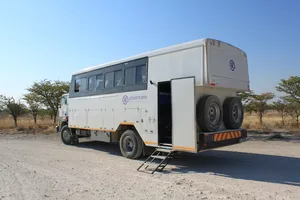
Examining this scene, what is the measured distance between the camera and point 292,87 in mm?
19312

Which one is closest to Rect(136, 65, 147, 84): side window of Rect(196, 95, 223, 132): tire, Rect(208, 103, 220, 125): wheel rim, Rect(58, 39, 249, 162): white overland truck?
Rect(58, 39, 249, 162): white overland truck

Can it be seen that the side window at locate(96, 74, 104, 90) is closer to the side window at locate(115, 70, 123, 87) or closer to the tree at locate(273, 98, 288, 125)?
the side window at locate(115, 70, 123, 87)

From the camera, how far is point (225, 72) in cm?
764

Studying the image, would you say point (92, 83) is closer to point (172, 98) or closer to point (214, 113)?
point (172, 98)

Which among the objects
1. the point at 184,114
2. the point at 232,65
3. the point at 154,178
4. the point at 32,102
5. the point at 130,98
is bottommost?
the point at 154,178

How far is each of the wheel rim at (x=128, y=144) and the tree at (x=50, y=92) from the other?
58.7 ft

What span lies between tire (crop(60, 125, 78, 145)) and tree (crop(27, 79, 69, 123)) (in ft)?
40.8

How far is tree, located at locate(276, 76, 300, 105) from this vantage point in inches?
747

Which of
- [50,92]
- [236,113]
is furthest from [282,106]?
[50,92]

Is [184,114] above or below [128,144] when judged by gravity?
above

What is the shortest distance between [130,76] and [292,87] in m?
15.2

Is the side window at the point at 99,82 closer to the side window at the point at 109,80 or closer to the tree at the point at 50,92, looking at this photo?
the side window at the point at 109,80

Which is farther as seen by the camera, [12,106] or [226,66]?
[12,106]

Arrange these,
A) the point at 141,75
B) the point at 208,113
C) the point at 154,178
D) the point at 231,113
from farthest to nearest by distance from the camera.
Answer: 1. the point at 141,75
2. the point at 231,113
3. the point at 208,113
4. the point at 154,178
